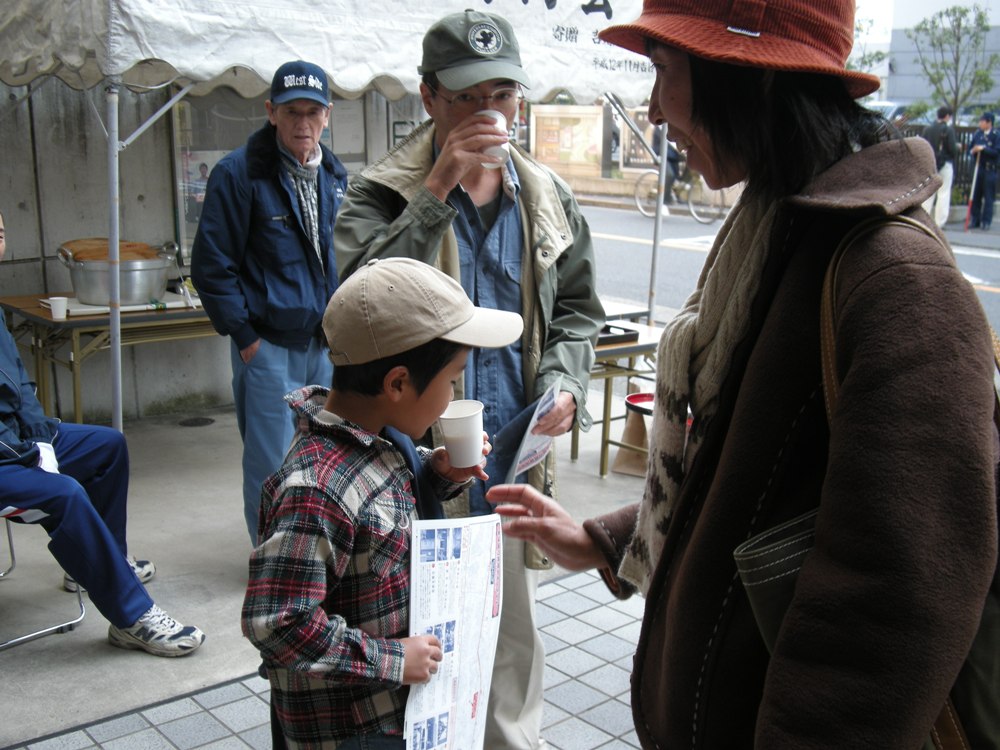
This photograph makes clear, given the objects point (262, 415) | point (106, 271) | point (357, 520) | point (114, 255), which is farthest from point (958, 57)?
point (357, 520)

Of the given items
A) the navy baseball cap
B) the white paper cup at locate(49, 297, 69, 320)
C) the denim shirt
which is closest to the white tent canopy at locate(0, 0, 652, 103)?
the navy baseball cap

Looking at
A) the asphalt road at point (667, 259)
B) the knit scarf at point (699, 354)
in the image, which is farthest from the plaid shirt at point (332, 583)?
the asphalt road at point (667, 259)

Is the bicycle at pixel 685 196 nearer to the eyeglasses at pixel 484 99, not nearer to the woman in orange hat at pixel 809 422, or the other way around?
the eyeglasses at pixel 484 99

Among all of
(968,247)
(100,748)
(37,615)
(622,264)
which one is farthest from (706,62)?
(968,247)

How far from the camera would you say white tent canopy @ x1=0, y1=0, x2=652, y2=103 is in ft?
13.1

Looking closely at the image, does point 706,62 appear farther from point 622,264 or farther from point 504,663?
point 622,264

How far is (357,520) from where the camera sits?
180cm

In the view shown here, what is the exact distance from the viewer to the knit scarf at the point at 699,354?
51.0 inches

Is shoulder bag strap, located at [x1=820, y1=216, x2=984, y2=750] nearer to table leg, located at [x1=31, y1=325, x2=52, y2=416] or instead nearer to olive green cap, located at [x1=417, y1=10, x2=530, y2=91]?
olive green cap, located at [x1=417, y1=10, x2=530, y2=91]

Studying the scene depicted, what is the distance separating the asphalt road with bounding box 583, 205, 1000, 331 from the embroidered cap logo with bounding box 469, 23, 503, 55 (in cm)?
726

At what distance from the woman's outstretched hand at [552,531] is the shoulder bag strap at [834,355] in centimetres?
75

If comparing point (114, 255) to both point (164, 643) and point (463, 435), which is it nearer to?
point (164, 643)

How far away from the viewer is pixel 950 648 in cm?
102

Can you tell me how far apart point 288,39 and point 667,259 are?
1055 cm
